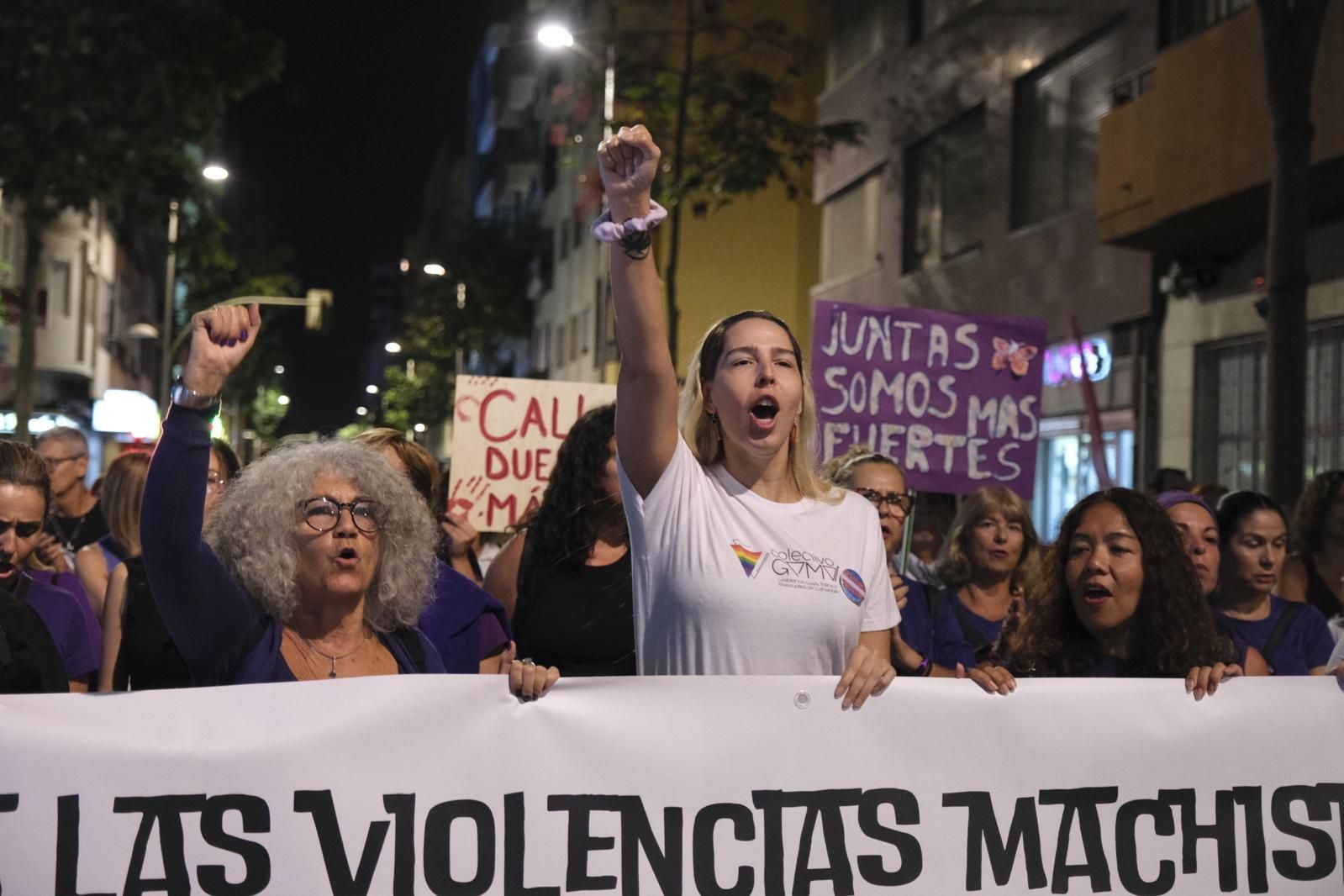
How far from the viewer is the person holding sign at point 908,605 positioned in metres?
5.46

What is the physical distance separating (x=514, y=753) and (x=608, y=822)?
23 cm

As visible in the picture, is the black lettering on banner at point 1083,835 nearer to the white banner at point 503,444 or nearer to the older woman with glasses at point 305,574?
the older woman with glasses at point 305,574

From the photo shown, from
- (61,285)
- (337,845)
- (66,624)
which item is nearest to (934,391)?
(66,624)

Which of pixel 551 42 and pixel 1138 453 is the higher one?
pixel 551 42

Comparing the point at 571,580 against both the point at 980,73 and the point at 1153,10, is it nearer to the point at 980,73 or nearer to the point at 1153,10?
the point at 1153,10

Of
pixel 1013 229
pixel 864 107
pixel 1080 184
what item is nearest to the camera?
pixel 1080 184

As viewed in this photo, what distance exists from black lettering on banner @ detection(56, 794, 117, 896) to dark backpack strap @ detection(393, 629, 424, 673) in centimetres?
79

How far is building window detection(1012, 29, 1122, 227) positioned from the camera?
680 inches

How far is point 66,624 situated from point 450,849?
208 centimetres

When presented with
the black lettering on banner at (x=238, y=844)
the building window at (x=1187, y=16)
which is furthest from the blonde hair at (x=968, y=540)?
the building window at (x=1187, y=16)

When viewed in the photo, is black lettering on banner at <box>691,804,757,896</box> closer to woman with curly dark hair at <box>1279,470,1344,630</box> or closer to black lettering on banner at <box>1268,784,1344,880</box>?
black lettering on banner at <box>1268,784,1344,880</box>

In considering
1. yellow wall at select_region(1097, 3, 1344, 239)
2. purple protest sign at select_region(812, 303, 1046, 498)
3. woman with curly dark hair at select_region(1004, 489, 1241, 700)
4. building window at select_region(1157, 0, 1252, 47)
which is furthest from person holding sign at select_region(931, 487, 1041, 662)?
building window at select_region(1157, 0, 1252, 47)

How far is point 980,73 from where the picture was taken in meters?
20.2

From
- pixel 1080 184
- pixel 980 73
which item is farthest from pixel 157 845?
pixel 980 73
